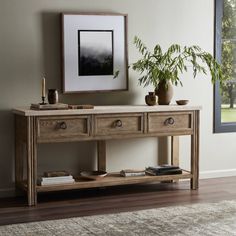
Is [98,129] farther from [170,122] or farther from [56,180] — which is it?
[170,122]

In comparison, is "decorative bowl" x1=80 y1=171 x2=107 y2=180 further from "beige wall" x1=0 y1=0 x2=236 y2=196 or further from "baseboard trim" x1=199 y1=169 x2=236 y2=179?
"baseboard trim" x1=199 y1=169 x2=236 y2=179

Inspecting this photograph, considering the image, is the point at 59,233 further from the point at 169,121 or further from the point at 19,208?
the point at 169,121

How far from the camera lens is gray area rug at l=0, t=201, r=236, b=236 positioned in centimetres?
376

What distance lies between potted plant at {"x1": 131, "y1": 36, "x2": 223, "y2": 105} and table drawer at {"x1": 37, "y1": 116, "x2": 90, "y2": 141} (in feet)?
2.51

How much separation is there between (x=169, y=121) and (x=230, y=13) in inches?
60.2

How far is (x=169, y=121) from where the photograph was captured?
195 inches

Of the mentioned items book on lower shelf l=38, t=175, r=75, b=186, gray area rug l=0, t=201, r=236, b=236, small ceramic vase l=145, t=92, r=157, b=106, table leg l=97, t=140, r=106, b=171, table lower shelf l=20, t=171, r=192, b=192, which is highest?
small ceramic vase l=145, t=92, r=157, b=106

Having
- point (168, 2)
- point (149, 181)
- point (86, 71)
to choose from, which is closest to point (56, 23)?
point (86, 71)

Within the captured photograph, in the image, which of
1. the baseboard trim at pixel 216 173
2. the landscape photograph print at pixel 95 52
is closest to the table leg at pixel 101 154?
the landscape photograph print at pixel 95 52

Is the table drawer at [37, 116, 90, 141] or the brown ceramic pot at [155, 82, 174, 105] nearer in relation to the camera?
the table drawer at [37, 116, 90, 141]

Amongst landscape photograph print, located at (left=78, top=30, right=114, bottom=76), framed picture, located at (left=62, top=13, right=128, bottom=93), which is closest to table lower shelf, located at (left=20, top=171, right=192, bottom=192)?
framed picture, located at (left=62, top=13, right=128, bottom=93)

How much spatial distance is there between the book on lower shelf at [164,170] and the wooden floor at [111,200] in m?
0.16

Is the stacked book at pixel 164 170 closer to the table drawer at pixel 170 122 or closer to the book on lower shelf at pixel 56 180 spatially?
the table drawer at pixel 170 122

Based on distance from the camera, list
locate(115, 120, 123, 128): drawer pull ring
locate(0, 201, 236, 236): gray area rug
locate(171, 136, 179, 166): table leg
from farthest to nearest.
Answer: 1. locate(171, 136, 179, 166): table leg
2. locate(115, 120, 123, 128): drawer pull ring
3. locate(0, 201, 236, 236): gray area rug
